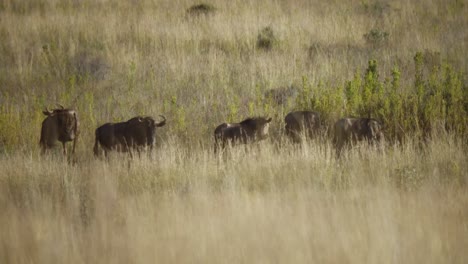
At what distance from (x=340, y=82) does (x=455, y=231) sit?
5.70 meters

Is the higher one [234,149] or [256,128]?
[256,128]

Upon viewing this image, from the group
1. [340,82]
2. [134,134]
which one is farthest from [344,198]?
[340,82]

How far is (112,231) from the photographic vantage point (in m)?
4.73

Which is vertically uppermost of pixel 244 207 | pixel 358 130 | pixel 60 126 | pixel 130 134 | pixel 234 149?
pixel 60 126

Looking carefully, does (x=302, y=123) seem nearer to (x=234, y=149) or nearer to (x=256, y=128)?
(x=256, y=128)

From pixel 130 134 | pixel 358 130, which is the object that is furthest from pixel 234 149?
Result: pixel 358 130

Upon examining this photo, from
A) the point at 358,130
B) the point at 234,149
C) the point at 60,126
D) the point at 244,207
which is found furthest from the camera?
the point at 60,126

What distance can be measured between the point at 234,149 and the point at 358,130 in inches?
54.4

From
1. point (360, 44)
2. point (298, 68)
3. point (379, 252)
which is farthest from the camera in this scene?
point (360, 44)

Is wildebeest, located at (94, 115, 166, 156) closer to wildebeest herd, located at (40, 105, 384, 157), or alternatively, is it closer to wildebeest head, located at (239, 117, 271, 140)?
wildebeest herd, located at (40, 105, 384, 157)

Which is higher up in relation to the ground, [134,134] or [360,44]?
[360,44]

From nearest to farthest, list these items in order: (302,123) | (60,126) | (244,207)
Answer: (244,207), (60,126), (302,123)

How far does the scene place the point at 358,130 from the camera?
6.98 m

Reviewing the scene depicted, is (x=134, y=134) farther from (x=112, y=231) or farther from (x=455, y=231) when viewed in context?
(x=455, y=231)
